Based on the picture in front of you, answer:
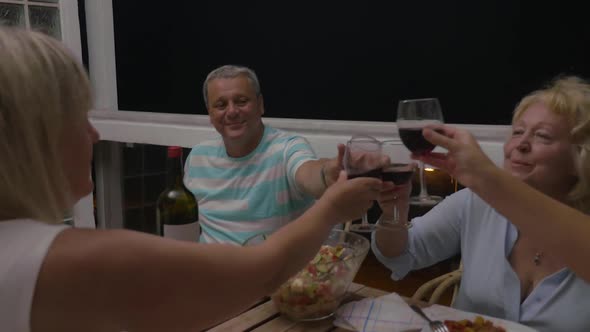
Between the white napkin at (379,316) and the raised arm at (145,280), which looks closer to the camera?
the raised arm at (145,280)

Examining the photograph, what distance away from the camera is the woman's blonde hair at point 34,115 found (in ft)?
2.30

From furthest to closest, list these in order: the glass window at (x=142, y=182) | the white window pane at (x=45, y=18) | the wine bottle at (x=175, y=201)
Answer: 1. the glass window at (x=142, y=182)
2. the white window pane at (x=45, y=18)
3. the wine bottle at (x=175, y=201)

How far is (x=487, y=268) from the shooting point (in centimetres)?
140

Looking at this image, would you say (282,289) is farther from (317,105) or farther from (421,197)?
(317,105)

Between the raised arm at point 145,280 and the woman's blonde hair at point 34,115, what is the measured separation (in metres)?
0.08

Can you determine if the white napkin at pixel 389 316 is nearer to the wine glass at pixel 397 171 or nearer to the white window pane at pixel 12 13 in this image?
the wine glass at pixel 397 171

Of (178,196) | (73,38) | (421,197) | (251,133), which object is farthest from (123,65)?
(421,197)

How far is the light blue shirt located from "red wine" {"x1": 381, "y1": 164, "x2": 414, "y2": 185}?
0.36 meters

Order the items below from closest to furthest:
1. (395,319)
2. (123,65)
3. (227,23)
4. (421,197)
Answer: (395,319) < (421,197) < (227,23) < (123,65)

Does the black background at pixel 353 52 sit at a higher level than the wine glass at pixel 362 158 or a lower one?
higher

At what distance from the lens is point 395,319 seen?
45.5 inches

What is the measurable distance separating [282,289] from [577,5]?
171cm

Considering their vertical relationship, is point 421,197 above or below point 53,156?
below

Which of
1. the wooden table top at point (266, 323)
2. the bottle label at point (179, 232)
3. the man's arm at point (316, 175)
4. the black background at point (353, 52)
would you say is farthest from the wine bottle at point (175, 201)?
the black background at point (353, 52)
